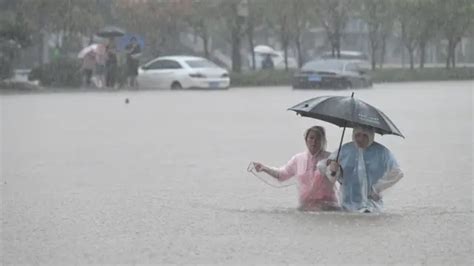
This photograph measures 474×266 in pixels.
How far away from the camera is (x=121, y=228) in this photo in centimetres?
890

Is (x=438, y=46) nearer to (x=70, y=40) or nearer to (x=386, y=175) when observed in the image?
(x=70, y=40)

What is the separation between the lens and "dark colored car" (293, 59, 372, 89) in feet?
122

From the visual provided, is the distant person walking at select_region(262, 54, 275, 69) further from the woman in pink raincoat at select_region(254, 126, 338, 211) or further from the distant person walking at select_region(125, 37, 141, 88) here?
the woman in pink raincoat at select_region(254, 126, 338, 211)

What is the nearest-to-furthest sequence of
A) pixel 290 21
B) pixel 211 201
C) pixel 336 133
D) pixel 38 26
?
pixel 211 201
pixel 336 133
pixel 38 26
pixel 290 21

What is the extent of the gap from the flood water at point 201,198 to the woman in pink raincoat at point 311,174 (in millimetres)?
157

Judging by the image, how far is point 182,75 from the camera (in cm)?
3694

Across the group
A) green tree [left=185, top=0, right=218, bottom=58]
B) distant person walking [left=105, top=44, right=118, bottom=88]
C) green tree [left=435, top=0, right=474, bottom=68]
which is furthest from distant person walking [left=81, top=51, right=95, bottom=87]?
green tree [left=435, top=0, right=474, bottom=68]

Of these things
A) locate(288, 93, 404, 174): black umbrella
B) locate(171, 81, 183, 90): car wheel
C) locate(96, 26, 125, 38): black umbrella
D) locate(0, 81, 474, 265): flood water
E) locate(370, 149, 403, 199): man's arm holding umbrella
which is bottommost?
locate(171, 81, 183, 90): car wheel

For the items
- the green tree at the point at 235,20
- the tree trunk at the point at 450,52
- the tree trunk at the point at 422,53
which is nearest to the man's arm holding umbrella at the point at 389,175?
the green tree at the point at 235,20

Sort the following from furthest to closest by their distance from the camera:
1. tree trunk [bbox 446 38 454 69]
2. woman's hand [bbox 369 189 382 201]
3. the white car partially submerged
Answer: tree trunk [bbox 446 38 454 69] → the white car partially submerged → woman's hand [bbox 369 189 382 201]

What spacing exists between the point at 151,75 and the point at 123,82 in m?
1.02

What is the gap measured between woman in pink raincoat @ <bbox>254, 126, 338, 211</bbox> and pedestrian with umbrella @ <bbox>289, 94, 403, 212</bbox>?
149 millimetres

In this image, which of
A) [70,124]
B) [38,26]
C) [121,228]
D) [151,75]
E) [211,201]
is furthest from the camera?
[38,26]

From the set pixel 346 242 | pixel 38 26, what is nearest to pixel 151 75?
pixel 38 26
